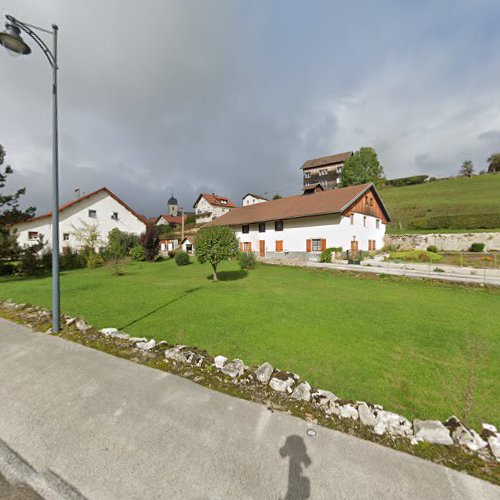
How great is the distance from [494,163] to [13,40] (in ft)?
275

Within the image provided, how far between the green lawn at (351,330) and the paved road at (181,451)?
144 cm

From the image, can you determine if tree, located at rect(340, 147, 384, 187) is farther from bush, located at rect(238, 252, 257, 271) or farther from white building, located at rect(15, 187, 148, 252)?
white building, located at rect(15, 187, 148, 252)

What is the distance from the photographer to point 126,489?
7.27 feet

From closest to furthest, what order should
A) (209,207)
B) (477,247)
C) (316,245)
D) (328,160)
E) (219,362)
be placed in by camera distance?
(219,362) → (316,245) → (477,247) → (209,207) → (328,160)

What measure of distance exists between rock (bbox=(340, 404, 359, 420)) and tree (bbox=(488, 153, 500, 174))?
3146 inches

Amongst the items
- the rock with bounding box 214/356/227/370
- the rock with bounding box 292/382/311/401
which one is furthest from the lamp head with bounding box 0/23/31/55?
the rock with bounding box 292/382/311/401

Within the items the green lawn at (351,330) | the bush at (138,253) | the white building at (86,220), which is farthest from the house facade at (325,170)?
the green lawn at (351,330)

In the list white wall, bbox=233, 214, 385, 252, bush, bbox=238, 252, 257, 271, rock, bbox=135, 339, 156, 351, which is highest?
white wall, bbox=233, 214, 385, 252

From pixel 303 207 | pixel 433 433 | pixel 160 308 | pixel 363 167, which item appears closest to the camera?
pixel 433 433

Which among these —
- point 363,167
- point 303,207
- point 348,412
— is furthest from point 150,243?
point 363,167

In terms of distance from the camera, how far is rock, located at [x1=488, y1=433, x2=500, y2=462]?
101 inches

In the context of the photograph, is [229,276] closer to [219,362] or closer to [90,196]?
[219,362]

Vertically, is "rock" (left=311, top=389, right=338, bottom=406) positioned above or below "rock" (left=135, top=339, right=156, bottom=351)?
below

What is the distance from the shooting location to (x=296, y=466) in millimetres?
2414
